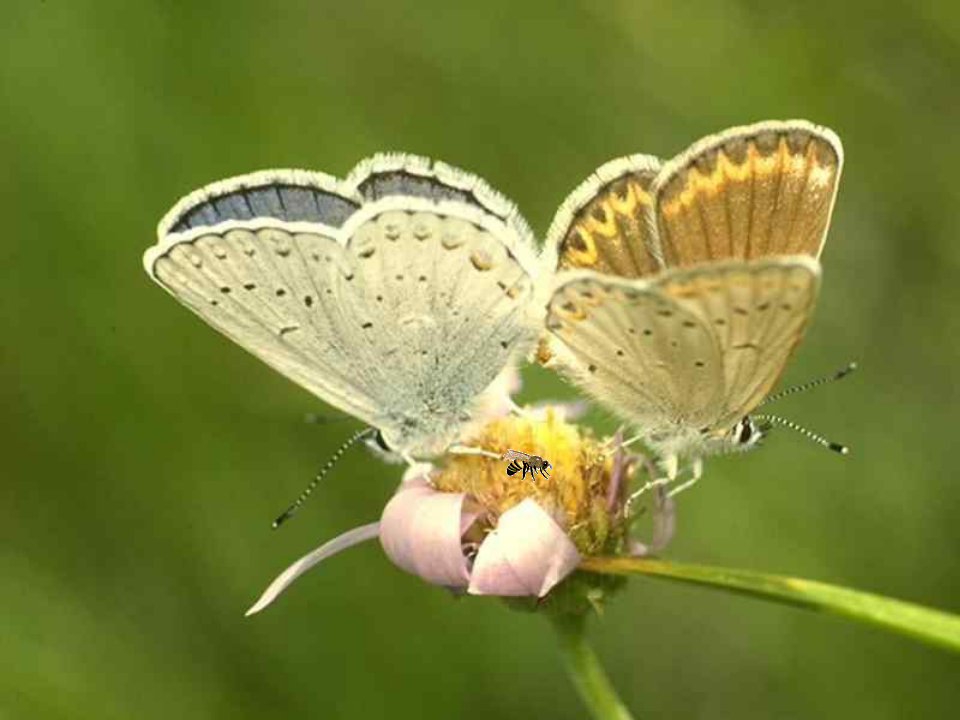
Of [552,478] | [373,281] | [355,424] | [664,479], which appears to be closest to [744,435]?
[664,479]

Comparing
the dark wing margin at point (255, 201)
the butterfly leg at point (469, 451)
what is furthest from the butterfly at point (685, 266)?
the dark wing margin at point (255, 201)

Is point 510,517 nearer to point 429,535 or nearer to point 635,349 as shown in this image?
point 429,535

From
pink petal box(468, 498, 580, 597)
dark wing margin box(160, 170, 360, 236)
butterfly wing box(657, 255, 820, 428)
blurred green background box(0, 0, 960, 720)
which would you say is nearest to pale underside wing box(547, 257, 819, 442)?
butterfly wing box(657, 255, 820, 428)

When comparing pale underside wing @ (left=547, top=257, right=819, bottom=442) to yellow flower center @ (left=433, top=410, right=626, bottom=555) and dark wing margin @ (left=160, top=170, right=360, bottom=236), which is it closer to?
yellow flower center @ (left=433, top=410, right=626, bottom=555)

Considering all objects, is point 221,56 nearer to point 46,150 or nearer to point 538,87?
point 46,150

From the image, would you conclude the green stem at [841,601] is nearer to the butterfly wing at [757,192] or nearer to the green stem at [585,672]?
the green stem at [585,672]

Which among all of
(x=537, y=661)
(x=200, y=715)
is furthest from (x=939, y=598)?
(x=200, y=715)
